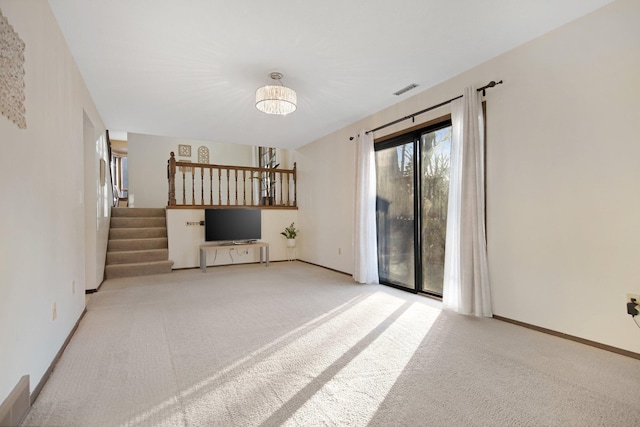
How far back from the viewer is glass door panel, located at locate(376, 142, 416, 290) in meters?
4.18

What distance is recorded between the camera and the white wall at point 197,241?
20.0 ft

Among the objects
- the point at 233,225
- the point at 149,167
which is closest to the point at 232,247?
the point at 233,225

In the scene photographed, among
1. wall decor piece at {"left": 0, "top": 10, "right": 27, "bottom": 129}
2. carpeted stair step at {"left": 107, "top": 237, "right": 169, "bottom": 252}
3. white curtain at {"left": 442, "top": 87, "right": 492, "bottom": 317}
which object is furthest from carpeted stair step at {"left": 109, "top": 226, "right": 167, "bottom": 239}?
white curtain at {"left": 442, "top": 87, "right": 492, "bottom": 317}

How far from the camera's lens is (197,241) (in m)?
6.27

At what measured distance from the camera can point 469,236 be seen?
3.14 m

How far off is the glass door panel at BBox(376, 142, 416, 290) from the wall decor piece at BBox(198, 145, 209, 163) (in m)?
6.54

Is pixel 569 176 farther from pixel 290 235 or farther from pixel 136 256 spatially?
pixel 136 256

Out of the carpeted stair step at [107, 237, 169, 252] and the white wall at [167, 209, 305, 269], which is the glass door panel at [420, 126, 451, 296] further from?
the carpeted stair step at [107, 237, 169, 252]

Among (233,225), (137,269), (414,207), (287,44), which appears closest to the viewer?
(287,44)

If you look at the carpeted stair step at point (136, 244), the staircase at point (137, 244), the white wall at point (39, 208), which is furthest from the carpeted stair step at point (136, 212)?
the white wall at point (39, 208)

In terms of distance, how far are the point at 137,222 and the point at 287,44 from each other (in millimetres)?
5332

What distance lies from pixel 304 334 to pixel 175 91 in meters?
3.32

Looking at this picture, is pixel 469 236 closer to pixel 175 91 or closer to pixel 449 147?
pixel 449 147

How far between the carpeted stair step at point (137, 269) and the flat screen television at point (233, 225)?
91 centimetres
